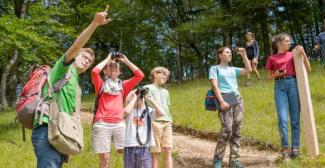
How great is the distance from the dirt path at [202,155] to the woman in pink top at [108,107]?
6.64ft

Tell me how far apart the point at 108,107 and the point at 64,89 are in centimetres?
253

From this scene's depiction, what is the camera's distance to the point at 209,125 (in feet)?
40.4

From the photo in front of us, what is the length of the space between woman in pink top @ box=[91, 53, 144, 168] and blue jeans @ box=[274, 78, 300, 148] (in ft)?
7.28

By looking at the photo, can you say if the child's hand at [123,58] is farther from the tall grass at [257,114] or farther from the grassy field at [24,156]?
the tall grass at [257,114]

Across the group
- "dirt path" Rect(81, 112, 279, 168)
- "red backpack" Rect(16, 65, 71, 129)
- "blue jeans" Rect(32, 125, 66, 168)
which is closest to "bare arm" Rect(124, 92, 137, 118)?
"dirt path" Rect(81, 112, 279, 168)

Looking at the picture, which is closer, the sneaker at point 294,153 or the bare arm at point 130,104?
the bare arm at point 130,104

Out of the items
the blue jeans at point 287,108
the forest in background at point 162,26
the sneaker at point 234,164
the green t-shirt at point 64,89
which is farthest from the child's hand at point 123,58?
the forest in background at point 162,26

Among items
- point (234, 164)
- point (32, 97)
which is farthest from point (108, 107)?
point (32, 97)

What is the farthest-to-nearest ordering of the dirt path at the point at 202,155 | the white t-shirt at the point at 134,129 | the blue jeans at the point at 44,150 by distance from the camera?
the dirt path at the point at 202,155 < the white t-shirt at the point at 134,129 < the blue jeans at the point at 44,150

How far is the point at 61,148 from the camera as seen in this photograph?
4.07 meters

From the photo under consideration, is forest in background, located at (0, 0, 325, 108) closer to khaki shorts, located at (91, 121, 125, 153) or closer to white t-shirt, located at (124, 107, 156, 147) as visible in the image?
khaki shorts, located at (91, 121, 125, 153)

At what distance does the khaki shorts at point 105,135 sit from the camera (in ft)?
22.1

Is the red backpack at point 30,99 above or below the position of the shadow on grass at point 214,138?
above

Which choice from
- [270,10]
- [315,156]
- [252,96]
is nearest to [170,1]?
[270,10]
